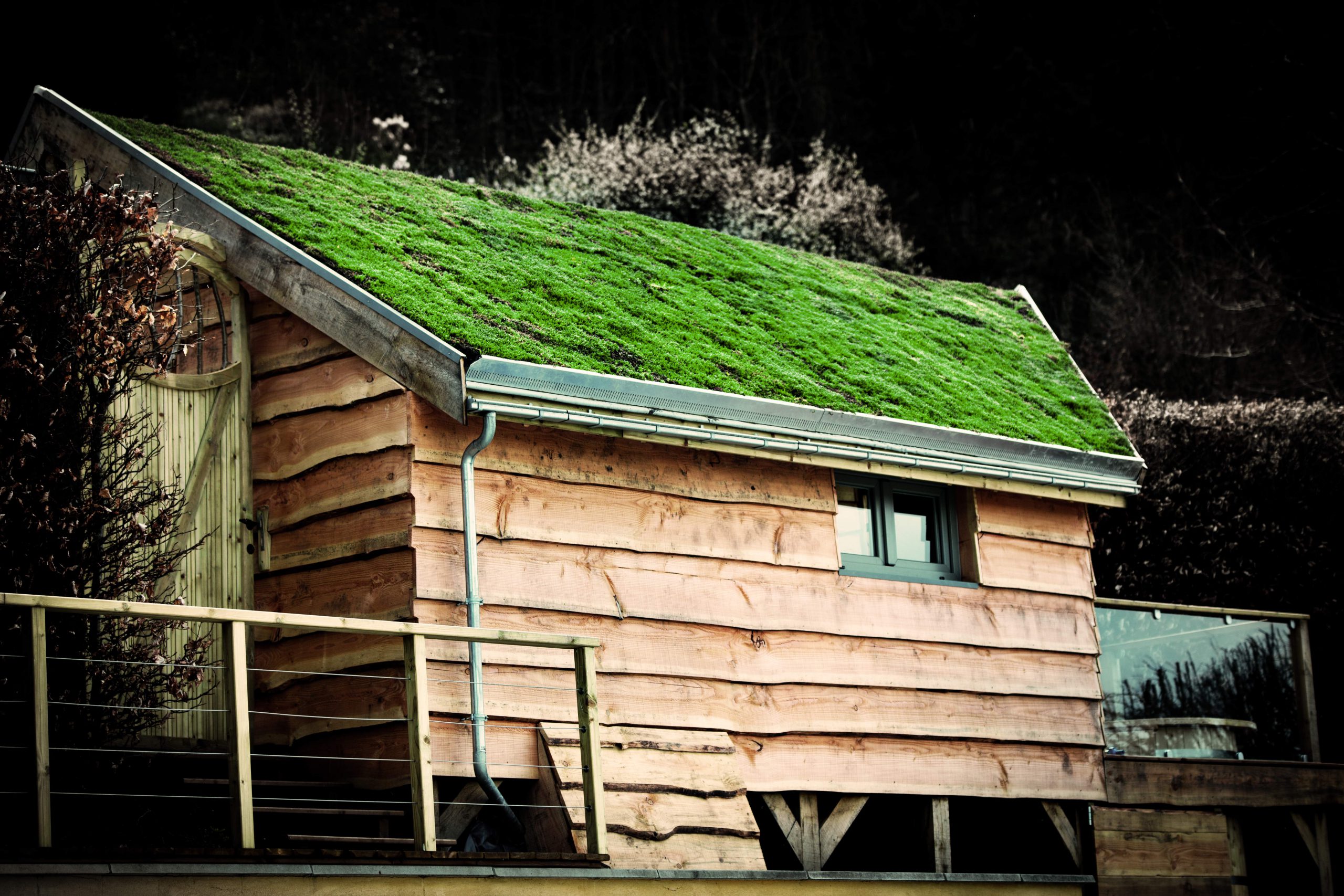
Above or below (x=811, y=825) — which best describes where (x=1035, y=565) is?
above

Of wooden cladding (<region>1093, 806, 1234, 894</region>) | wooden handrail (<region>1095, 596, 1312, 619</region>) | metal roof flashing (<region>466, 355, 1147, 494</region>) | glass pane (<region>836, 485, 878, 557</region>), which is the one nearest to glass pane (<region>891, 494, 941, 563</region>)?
glass pane (<region>836, 485, 878, 557</region>)

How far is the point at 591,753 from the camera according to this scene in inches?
263

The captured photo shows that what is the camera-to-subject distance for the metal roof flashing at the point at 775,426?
747cm

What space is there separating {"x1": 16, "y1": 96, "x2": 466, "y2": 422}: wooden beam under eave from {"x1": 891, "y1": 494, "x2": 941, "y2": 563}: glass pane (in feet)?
12.3

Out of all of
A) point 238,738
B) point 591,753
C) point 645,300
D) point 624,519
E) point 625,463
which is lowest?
point 591,753

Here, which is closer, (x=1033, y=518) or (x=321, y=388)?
(x=321, y=388)

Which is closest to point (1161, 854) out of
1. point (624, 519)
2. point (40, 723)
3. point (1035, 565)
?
point (1035, 565)

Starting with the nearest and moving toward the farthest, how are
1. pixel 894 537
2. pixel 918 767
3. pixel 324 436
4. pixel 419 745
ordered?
1. pixel 419 745
2. pixel 324 436
3. pixel 918 767
4. pixel 894 537

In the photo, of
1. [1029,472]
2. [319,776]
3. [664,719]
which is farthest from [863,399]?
[319,776]

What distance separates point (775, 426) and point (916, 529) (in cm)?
193

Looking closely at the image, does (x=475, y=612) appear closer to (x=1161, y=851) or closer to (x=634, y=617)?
(x=634, y=617)

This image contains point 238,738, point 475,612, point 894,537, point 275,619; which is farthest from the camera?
point 894,537

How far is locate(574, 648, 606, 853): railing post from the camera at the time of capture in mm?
6602

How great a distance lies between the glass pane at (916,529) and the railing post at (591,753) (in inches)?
142
